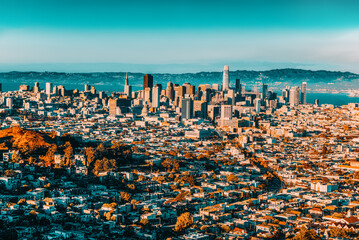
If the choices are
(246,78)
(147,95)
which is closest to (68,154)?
(147,95)

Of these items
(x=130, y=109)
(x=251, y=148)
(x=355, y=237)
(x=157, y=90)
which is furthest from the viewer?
(x=157, y=90)

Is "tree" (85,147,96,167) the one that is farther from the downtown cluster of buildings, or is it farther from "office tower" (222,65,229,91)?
"office tower" (222,65,229,91)

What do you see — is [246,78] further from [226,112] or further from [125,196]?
[125,196]

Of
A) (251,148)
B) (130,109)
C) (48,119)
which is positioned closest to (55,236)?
(251,148)

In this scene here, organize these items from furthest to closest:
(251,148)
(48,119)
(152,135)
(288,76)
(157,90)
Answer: (288,76) → (157,90) → (48,119) → (152,135) → (251,148)

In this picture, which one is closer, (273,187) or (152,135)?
(273,187)

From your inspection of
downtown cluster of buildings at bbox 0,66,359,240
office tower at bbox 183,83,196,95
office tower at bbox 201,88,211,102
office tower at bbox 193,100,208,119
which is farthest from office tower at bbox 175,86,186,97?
downtown cluster of buildings at bbox 0,66,359,240

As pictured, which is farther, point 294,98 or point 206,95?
point 294,98

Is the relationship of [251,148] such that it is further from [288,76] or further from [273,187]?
[288,76]
